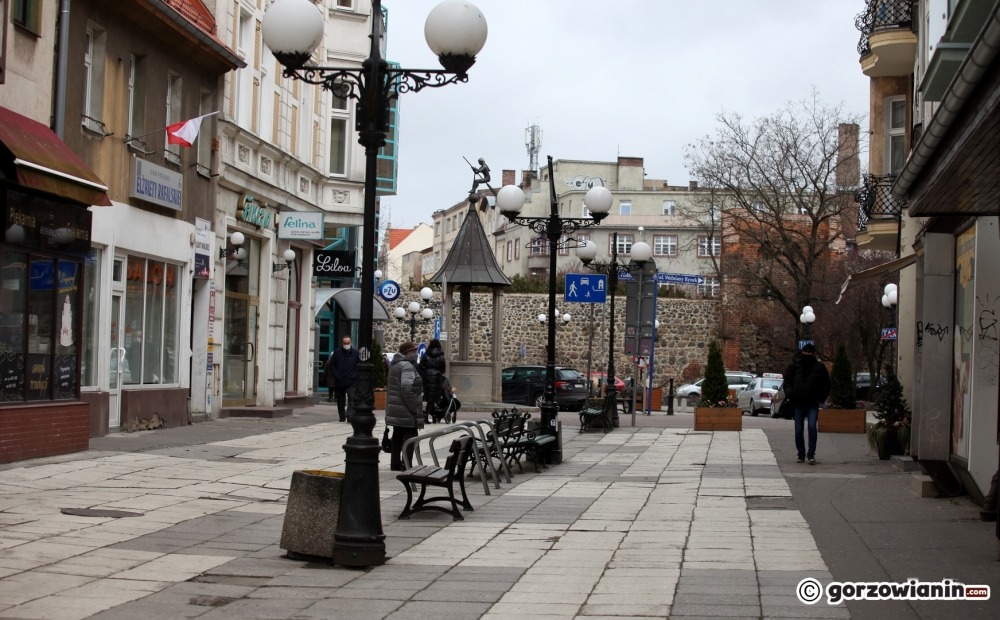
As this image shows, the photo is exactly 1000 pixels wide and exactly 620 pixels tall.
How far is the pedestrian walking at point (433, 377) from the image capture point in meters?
27.5

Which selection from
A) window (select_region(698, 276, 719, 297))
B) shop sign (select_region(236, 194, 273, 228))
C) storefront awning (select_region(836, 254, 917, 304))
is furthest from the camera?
window (select_region(698, 276, 719, 297))

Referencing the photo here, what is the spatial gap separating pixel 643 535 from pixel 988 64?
5.30m

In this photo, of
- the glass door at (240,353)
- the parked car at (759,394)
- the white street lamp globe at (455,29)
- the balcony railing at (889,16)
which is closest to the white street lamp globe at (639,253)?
the balcony railing at (889,16)

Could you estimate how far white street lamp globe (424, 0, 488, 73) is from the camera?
10.2 meters

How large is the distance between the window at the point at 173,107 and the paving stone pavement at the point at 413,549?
6.88 metres

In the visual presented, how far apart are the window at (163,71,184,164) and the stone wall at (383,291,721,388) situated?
3657cm

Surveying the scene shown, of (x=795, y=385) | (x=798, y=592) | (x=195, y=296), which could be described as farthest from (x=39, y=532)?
(x=195, y=296)

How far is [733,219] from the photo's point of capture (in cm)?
5369

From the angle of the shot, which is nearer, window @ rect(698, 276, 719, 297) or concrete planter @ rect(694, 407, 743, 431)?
concrete planter @ rect(694, 407, 743, 431)

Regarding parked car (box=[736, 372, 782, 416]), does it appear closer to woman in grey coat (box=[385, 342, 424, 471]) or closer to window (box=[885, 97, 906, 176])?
window (box=[885, 97, 906, 176])

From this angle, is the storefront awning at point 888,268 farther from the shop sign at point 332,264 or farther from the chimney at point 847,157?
the chimney at point 847,157

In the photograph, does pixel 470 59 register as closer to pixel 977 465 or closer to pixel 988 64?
pixel 988 64

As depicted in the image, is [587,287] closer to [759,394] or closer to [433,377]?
[433,377]

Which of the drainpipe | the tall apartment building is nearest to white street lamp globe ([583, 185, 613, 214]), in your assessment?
the tall apartment building
